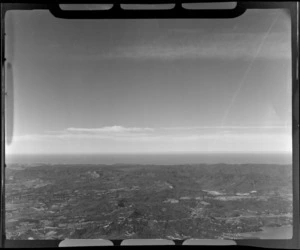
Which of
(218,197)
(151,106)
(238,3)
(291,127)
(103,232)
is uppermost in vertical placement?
(238,3)

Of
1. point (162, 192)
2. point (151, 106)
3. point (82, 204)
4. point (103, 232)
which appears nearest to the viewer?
point (103, 232)

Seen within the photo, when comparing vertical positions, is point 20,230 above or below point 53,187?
below

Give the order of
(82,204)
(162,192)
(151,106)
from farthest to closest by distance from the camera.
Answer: (151,106) → (162,192) → (82,204)

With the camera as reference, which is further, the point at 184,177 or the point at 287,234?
the point at 184,177

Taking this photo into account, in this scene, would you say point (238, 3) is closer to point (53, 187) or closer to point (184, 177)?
point (184, 177)

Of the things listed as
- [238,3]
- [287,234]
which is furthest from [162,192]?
[238,3]

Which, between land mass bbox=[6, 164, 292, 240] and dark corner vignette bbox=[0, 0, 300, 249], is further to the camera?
land mass bbox=[6, 164, 292, 240]

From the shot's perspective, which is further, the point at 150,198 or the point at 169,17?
the point at 150,198

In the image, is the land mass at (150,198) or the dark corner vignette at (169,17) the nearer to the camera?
the dark corner vignette at (169,17)
